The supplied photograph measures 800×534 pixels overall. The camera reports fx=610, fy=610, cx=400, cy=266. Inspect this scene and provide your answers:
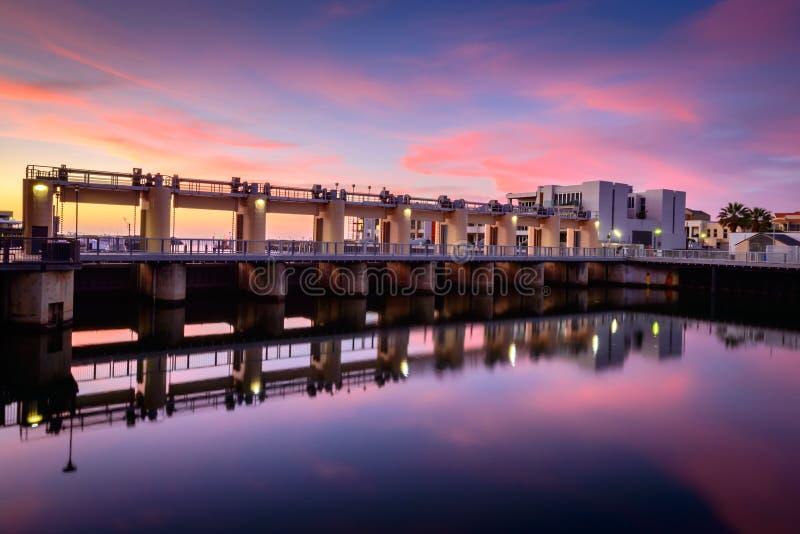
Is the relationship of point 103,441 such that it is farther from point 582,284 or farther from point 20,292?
point 582,284

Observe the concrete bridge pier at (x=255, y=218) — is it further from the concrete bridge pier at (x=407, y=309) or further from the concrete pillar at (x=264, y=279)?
the concrete bridge pier at (x=407, y=309)

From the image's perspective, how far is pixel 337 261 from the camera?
39625 millimetres

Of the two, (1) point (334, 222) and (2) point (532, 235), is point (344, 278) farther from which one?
(2) point (532, 235)

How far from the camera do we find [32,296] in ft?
77.1

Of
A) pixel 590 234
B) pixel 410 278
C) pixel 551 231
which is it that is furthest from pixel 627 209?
pixel 410 278

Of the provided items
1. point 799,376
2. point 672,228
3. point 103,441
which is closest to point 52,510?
point 103,441

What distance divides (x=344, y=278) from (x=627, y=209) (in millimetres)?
41786

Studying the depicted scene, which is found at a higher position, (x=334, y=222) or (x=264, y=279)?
(x=334, y=222)

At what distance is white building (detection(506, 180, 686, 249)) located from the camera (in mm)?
66375

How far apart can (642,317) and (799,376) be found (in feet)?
51.7

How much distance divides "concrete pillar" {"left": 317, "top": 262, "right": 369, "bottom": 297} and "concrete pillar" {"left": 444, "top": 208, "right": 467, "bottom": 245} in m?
10.3

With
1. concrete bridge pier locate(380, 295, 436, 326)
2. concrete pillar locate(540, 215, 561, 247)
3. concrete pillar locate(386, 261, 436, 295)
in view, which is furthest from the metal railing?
concrete pillar locate(540, 215, 561, 247)

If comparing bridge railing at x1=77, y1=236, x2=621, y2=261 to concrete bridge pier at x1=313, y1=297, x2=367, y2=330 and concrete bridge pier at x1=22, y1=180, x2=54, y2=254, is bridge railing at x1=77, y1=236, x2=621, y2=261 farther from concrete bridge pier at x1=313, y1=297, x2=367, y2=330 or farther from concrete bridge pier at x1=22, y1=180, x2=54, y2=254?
concrete bridge pier at x1=313, y1=297, x2=367, y2=330

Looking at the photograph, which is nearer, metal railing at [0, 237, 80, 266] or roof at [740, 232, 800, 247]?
metal railing at [0, 237, 80, 266]
